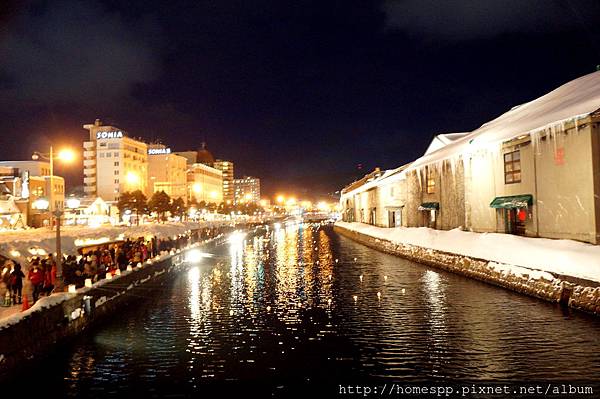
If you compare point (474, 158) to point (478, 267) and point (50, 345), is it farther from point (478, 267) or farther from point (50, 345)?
point (50, 345)

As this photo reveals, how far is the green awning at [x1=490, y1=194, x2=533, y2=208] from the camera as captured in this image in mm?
29250

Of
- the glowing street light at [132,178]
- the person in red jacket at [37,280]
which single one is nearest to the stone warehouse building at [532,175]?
the person in red jacket at [37,280]

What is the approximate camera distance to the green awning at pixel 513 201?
29.2 m

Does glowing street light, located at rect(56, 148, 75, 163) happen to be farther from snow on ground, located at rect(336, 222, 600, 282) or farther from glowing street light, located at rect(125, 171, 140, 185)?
glowing street light, located at rect(125, 171, 140, 185)

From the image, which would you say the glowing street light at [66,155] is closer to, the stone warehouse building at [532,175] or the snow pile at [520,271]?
the snow pile at [520,271]

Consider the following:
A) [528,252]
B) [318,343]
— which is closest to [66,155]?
[318,343]

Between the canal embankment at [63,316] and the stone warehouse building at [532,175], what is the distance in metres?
20.9

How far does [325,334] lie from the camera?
16.5 metres

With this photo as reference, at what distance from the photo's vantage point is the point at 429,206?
153 ft

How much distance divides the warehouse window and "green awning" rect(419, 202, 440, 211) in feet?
43.3

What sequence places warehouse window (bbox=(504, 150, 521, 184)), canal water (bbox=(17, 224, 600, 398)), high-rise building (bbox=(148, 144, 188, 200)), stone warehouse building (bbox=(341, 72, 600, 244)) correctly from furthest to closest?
high-rise building (bbox=(148, 144, 188, 200)), warehouse window (bbox=(504, 150, 521, 184)), stone warehouse building (bbox=(341, 72, 600, 244)), canal water (bbox=(17, 224, 600, 398))

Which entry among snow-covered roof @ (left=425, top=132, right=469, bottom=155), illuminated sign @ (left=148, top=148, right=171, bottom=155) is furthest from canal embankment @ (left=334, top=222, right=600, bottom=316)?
illuminated sign @ (left=148, top=148, right=171, bottom=155)

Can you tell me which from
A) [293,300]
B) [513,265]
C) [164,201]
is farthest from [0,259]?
[164,201]

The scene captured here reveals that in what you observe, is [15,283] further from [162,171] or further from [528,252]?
[162,171]
